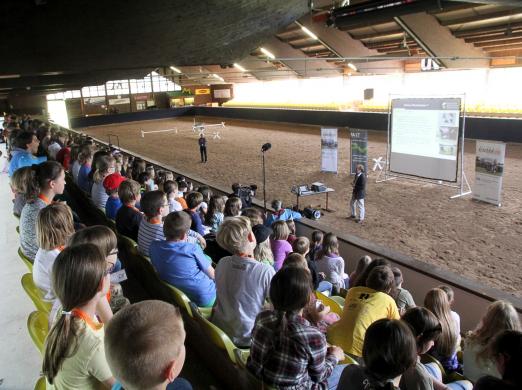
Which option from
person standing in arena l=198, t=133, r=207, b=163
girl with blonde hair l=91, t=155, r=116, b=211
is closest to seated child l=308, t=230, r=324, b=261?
girl with blonde hair l=91, t=155, r=116, b=211

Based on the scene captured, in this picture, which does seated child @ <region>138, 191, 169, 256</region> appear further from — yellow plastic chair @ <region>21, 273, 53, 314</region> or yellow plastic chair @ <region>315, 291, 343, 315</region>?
yellow plastic chair @ <region>315, 291, 343, 315</region>

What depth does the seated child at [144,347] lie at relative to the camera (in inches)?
46.8

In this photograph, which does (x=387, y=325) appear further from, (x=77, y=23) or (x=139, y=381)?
(x=77, y=23)

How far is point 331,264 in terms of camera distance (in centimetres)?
414

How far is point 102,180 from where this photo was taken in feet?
17.4

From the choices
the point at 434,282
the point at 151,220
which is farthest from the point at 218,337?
the point at 434,282

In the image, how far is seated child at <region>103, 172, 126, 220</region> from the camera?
15.5 feet

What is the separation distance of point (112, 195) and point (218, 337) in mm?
2987

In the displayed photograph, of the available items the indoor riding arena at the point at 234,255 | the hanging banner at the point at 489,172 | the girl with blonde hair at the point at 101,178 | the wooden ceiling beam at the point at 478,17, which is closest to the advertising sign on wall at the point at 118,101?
the indoor riding arena at the point at 234,255

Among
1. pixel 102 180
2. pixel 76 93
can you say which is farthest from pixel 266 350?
pixel 76 93

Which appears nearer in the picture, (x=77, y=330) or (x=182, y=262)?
(x=77, y=330)

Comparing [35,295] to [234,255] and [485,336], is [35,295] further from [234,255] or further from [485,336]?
[485,336]

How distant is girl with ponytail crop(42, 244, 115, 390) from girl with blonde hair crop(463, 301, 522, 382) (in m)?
2.03

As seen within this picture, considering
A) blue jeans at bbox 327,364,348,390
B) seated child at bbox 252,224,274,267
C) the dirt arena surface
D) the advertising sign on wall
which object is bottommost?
the dirt arena surface
